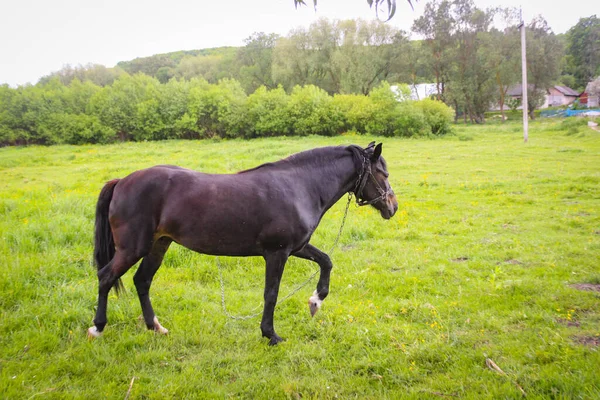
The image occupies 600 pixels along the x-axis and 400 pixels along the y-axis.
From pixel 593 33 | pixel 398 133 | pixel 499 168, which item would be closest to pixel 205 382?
pixel 499 168

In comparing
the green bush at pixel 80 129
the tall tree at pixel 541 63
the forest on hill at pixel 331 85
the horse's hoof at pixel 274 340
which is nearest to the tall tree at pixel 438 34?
the forest on hill at pixel 331 85

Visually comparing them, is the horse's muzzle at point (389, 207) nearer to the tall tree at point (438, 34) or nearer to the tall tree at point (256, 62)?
the tall tree at point (438, 34)

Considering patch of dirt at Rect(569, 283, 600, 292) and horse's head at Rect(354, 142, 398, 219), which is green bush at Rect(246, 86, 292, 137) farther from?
horse's head at Rect(354, 142, 398, 219)

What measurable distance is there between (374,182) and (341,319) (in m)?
1.79

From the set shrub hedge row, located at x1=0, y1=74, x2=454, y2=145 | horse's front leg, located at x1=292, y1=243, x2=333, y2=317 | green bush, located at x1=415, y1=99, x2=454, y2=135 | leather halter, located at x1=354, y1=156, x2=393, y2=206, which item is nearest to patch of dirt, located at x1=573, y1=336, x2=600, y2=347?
leather halter, located at x1=354, y1=156, x2=393, y2=206

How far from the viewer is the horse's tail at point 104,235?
464 centimetres

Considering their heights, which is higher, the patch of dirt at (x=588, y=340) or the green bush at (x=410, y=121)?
the green bush at (x=410, y=121)

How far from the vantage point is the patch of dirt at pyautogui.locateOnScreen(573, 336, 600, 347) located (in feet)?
13.2

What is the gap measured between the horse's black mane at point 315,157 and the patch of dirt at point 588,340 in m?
3.05


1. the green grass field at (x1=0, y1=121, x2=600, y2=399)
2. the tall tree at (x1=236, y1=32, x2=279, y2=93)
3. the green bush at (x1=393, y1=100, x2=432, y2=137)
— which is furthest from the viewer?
the tall tree at (x1=236, y1=32, x2=279, y2=93)

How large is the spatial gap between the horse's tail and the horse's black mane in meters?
1.77

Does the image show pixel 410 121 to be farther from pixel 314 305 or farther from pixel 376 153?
pixel 314 305

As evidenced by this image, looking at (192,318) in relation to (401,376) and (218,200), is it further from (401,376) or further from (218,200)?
(401,376)

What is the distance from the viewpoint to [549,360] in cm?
379
